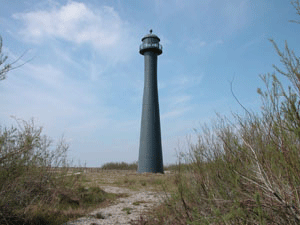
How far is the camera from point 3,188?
4379mm

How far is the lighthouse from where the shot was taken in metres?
19.6

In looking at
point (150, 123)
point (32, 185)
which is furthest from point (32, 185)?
point (150, 123)

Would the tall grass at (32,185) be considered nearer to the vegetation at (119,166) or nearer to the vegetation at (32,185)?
the vegetation at (32,185)

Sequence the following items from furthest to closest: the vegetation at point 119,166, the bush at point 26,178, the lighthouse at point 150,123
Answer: the vegetation at point 119,166, the lighthouse at point 150,123, the bush at point 26,178

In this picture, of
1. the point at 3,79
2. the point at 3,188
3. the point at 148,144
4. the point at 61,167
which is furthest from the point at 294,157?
the point at 148,144

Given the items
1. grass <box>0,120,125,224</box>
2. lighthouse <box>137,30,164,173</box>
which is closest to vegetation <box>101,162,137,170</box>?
lighthouse <box>137,30,164,173</box>

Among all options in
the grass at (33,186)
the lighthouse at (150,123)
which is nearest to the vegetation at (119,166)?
the lighthouse at (150,123)

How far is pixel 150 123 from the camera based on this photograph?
19891 millimetres

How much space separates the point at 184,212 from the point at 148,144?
15873 millimetres

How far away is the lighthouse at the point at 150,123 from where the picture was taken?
19641mm

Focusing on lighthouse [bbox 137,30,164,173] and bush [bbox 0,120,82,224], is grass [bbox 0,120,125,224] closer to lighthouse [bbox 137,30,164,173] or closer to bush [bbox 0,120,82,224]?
bush [bbox 0,120,82,224]

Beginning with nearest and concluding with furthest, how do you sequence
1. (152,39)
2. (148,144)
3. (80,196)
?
(80,196) < (148,144) < (152,39)

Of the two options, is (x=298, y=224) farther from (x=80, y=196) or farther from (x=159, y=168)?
(x=159, y=168)

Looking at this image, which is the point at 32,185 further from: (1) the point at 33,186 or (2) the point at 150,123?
(2) the point at 150,123
